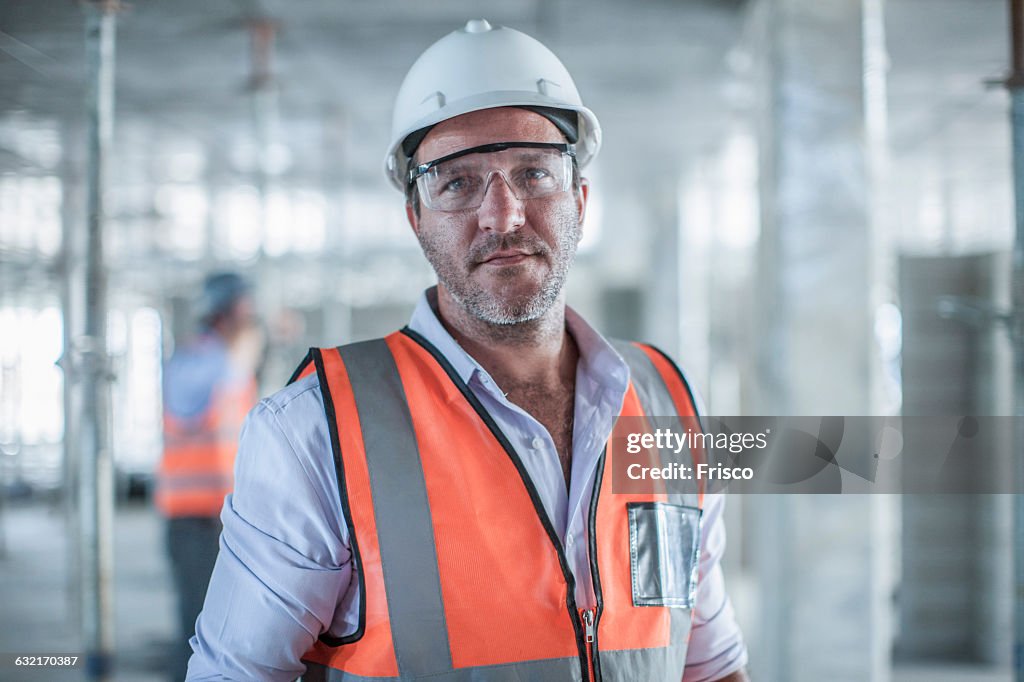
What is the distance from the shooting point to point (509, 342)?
143 cm

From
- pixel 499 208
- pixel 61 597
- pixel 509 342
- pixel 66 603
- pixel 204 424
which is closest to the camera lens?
pixel 499 208

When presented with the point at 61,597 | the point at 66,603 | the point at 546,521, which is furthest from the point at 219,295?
the point at 61,597

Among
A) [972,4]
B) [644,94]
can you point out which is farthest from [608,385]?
[644,94]

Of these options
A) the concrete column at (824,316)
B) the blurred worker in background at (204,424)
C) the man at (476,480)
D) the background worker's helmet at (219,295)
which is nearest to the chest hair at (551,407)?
the man at (476,480)

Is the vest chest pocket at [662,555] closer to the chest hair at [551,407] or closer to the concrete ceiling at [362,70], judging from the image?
the chest hair at [551,407]

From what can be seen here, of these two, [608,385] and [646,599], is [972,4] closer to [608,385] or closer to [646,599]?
[608,385]

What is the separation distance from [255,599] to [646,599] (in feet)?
2.05

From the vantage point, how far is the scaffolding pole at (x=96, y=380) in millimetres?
2363

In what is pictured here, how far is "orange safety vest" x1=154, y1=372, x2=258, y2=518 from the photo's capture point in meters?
3.37

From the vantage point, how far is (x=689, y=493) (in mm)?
1438

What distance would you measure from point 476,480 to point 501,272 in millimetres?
352

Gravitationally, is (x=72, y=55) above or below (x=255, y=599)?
above

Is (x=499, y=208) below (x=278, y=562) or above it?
above

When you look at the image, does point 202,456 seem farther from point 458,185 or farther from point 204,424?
point 458,185
